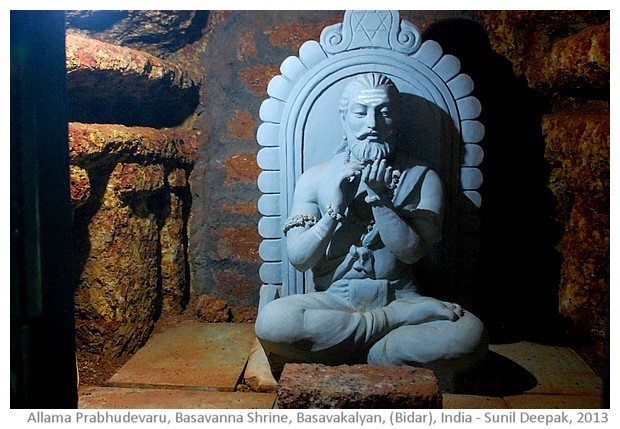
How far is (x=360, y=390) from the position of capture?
2027 mm

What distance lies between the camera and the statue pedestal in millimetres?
1998

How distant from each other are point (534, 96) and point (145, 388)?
2284 mm

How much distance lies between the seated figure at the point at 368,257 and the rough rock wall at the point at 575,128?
67 centimetres

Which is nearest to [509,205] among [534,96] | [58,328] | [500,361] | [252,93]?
[534,96]

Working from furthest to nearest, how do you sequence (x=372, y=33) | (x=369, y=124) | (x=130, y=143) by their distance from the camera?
(x=130, y=143)
(x=372, y=33)
(x=369, y=124)

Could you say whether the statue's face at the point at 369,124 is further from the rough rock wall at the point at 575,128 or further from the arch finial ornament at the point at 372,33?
the rough rock wall at the point at 575,128

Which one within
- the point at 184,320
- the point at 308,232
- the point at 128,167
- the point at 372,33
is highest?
the point at 372,33

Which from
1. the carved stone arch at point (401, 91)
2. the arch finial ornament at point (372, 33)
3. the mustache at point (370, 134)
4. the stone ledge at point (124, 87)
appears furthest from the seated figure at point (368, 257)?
the stone ledge at point (124, 87)

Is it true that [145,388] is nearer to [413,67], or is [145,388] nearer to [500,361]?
[500,361]

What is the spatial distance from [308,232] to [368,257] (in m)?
0.29

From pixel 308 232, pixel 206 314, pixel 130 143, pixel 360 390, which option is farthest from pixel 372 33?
pixel 206 314

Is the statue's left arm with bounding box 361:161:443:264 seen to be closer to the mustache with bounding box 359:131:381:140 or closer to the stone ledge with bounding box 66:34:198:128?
the mustache with bounding box 359:131:381:140

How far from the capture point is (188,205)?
3572 mm

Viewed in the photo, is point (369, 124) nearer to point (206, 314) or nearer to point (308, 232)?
point (308, 232)
